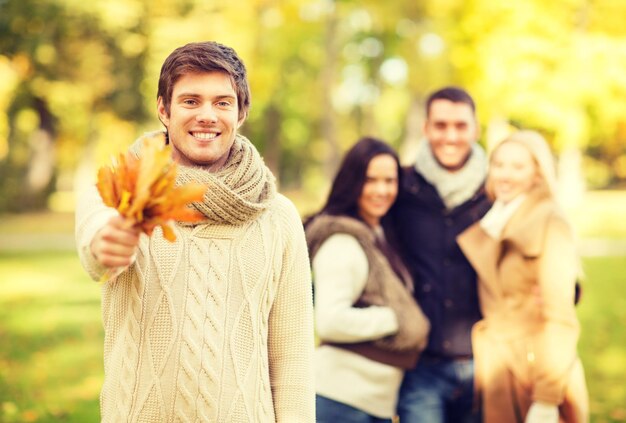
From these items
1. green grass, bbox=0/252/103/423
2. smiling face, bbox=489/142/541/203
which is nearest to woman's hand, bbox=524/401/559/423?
smiling face, bbox=489/142/541/203

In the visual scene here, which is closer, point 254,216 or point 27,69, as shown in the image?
point 254,216

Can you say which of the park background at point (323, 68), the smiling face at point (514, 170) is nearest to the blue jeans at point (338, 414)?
the smiling face at point (514, 170)

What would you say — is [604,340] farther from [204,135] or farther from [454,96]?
[204,135]

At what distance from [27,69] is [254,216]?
24.5 meters

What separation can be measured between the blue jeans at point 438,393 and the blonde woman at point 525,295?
76mm

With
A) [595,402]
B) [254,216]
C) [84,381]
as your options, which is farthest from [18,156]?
[254,216]

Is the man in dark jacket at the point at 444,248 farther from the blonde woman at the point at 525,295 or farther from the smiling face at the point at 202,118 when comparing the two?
the smiling face at the point at 202,118

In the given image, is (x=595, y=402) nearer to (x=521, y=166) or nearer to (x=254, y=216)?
(x=521, y=166)

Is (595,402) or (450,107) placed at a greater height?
(450,107)

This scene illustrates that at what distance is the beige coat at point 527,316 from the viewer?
3.93m

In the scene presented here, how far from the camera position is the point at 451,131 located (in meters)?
4.40

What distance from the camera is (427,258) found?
4344 mm

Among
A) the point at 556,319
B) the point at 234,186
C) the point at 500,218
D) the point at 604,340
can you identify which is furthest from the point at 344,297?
the point at 604,340

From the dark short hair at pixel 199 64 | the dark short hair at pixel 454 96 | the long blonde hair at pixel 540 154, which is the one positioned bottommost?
the long blonde hair at pixel 540 154
